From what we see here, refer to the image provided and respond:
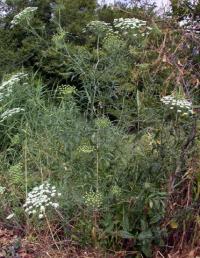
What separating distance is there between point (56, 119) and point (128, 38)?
3.07 feet

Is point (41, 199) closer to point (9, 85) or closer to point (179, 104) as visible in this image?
point (179, 104)

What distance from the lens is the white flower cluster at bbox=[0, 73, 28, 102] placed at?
5.38 metres

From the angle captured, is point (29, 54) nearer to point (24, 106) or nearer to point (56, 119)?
point (24, 106)

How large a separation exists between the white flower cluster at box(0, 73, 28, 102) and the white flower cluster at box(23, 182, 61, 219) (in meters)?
1.50

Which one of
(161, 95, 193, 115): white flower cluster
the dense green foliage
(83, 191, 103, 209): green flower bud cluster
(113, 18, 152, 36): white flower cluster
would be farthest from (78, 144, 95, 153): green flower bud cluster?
(113, 18, 152, 36): white flower cluster

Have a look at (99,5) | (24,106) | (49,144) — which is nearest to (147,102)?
(49,144)

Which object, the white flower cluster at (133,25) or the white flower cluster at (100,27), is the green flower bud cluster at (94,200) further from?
the white flower cluster at (100,27)

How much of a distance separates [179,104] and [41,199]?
1.10 meters

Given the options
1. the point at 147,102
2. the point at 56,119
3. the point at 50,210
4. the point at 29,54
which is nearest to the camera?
the point at 50,210

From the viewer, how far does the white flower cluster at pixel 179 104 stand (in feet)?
12.8

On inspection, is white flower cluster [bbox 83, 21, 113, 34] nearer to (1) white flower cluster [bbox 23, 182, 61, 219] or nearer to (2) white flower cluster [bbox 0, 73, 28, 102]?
(2) white flower cluster [bbox 0, 73, 28, 102]

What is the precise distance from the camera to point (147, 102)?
4.75 metres

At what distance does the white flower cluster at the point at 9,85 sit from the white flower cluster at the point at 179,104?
1802mm

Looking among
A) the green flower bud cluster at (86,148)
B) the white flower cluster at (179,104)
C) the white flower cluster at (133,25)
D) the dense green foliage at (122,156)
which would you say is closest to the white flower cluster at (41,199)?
the dense green foliage at (122,156)
